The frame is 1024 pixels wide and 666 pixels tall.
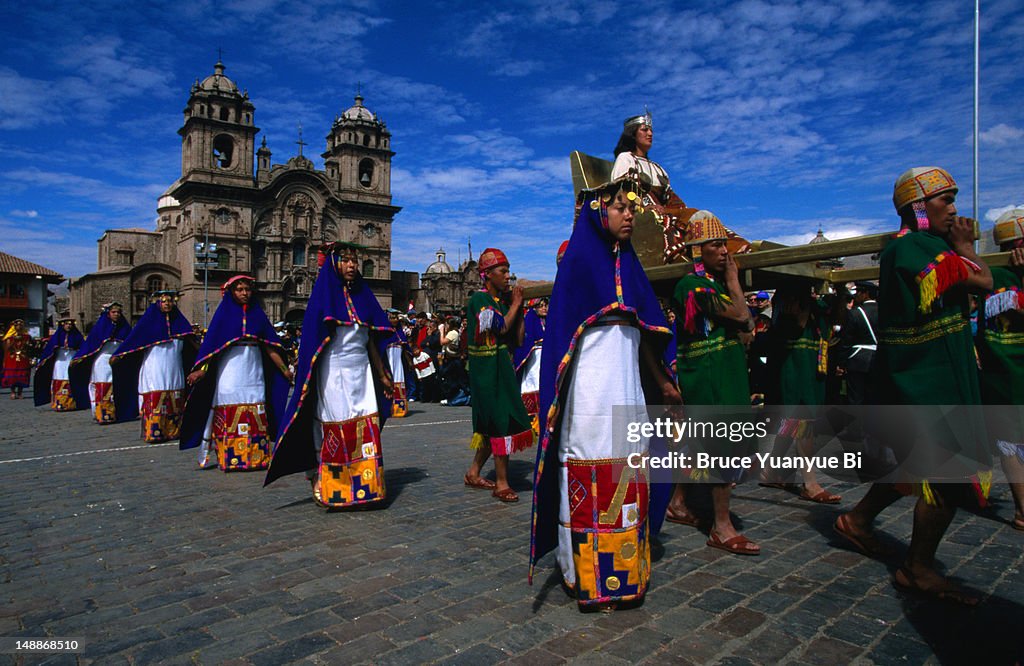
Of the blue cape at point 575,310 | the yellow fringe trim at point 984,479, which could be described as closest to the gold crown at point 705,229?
the blue cape at point 575,310

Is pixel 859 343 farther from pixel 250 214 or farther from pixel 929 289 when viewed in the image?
pixel 250 214

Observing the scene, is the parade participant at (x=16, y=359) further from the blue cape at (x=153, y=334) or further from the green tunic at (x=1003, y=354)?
the green tunic at (x=1003, y=354)

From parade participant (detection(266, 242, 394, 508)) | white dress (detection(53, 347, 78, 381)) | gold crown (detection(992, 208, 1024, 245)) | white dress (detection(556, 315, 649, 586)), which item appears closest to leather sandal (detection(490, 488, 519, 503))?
parade participant (detection(266, 242, 394, 508))

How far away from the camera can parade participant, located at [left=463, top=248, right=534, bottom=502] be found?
19.7ft

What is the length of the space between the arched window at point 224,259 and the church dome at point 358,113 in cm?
1734

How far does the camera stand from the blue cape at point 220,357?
744cm

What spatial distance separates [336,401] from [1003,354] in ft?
17.3

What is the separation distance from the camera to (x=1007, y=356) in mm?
4629

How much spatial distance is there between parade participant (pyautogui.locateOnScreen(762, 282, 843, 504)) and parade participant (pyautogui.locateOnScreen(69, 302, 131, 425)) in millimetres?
11862

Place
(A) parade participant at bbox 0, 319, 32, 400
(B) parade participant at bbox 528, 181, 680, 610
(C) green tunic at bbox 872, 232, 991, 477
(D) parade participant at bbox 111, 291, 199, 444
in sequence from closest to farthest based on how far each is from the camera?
1. (C) green tunic at bbox 872, 232, 991, 477
2. (B) parade participant at bbox 528, 181, 680, 610
3. (D) parade participant at bbox 111, 291, 199, 444
4. (A) parade participant at bbox 0, 319, 32, 400

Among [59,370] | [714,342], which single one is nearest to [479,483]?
[714,342]

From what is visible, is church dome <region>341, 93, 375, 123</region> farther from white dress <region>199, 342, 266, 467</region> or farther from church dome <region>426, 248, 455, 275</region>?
white dress <region>199, 342, 266, 467</region>

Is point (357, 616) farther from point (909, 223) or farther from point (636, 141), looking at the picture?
point (636, 141)

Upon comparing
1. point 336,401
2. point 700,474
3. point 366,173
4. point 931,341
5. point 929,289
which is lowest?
point 700,474
